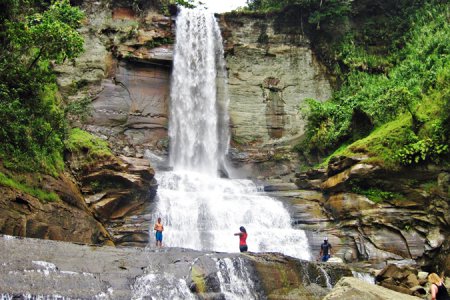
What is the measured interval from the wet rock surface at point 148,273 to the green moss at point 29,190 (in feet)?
9.15

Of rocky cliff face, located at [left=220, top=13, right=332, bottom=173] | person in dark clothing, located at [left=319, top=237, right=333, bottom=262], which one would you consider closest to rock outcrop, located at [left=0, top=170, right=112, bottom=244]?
person in dark clothing, located at [left=319, top=237, right=333, bottom=262]

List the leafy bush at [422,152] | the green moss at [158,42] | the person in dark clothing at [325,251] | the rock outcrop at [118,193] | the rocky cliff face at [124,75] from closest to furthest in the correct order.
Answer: the person in dark clothing at [325,251], the leafy bush at [422,152], the rock outcrop at [118,193], the rocky cliff face at [124,75], the green moss at [158,42]

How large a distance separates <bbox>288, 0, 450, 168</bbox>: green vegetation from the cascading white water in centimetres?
506

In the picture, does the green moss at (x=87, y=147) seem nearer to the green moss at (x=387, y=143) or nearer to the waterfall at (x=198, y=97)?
the waterfall at (x=198, y=97)

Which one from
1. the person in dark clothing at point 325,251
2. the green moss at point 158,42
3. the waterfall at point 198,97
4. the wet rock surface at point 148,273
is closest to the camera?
the wet rock surface at point 148,273

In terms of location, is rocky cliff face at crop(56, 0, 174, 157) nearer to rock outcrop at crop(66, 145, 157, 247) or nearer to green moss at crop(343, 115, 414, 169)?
rock outcrop at crop(66, 145, 157, 247)

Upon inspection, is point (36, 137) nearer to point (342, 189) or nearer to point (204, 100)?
point (342, 189)

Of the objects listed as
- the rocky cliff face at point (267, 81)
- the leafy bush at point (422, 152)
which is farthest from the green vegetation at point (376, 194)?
the rocky cliff face at point (267, 81)

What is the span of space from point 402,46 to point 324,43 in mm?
5221

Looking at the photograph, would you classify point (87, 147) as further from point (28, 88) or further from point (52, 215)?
point (52, 215)

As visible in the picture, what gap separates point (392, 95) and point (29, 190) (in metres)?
15.0

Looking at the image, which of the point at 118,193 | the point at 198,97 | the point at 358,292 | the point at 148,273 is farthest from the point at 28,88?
the point at 198,97

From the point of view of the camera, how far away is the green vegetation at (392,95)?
18.5m

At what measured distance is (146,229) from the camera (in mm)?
18125
